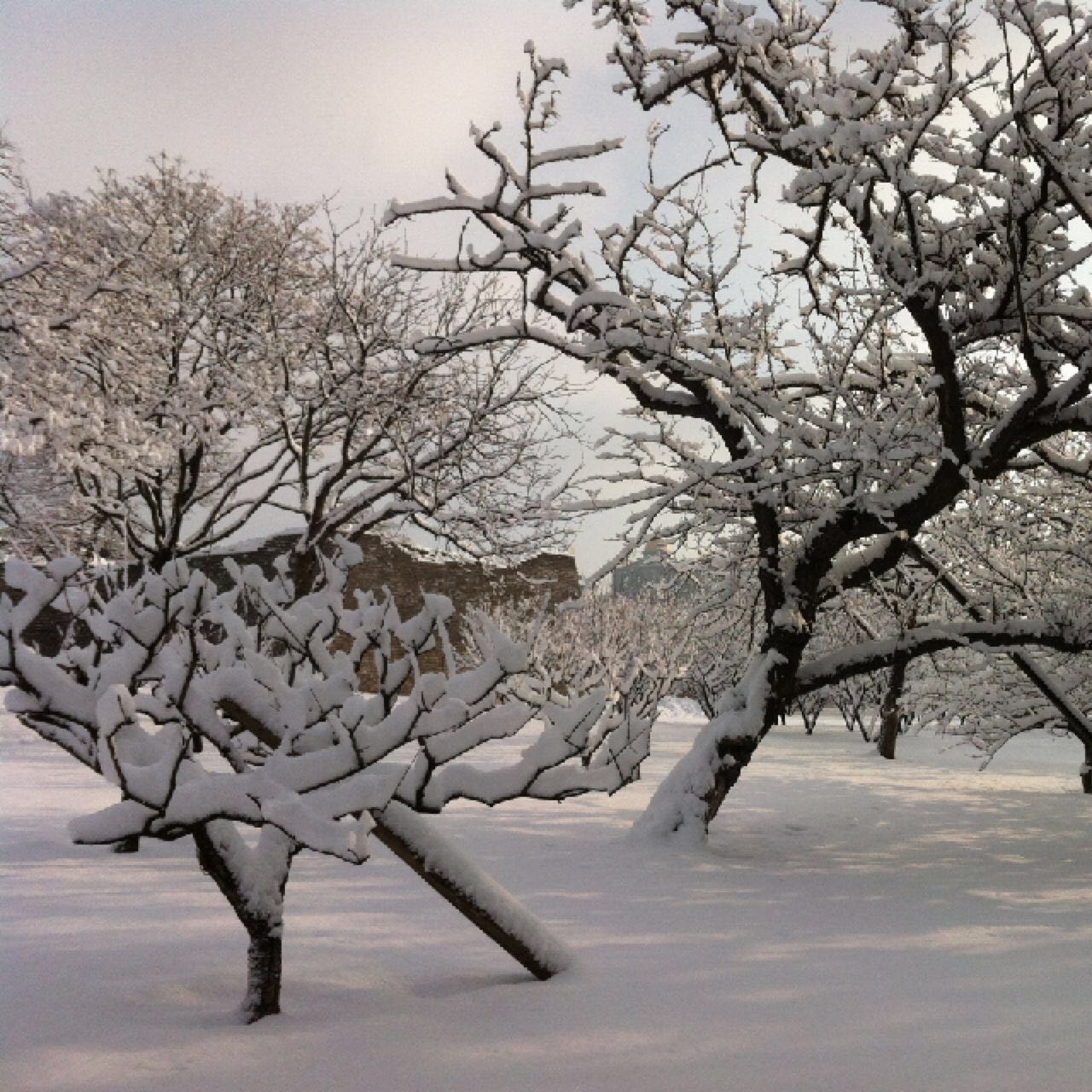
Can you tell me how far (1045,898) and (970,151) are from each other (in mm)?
4800

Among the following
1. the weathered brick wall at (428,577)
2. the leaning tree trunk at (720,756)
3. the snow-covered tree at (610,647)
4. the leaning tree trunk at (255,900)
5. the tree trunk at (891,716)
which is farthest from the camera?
the weathered brick wall at (428,577)

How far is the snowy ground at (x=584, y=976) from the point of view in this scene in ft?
9.12

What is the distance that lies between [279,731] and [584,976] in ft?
5.04

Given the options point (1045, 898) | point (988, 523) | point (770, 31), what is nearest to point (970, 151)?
point (770, 31)

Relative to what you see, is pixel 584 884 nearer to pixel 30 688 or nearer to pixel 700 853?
pixel 700 853

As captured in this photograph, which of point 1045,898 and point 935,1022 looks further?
point 1045,898

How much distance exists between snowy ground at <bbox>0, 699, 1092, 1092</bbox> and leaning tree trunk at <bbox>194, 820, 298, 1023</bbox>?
0.11 metres

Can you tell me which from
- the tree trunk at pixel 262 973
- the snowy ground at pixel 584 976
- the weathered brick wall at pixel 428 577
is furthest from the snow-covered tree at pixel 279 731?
the weathered brick wall at pixel 428 577

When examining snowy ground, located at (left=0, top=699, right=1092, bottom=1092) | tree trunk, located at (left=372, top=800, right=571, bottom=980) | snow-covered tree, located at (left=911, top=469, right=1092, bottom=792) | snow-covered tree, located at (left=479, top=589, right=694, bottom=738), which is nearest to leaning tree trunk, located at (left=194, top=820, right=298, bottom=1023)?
snowy ground, located at (left=0, top=699, right=1092, bottom=1092)

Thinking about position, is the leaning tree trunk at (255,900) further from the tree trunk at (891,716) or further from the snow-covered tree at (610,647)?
the tree trunk at (891,716)

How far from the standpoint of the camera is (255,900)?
302 cm

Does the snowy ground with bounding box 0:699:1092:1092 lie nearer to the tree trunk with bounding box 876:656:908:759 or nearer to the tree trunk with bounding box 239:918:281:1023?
the tree trunk with bounding box 239:918:281:1023

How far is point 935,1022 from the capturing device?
11.0ft

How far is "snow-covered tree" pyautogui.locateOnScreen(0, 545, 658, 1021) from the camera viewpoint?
2.66 meters
